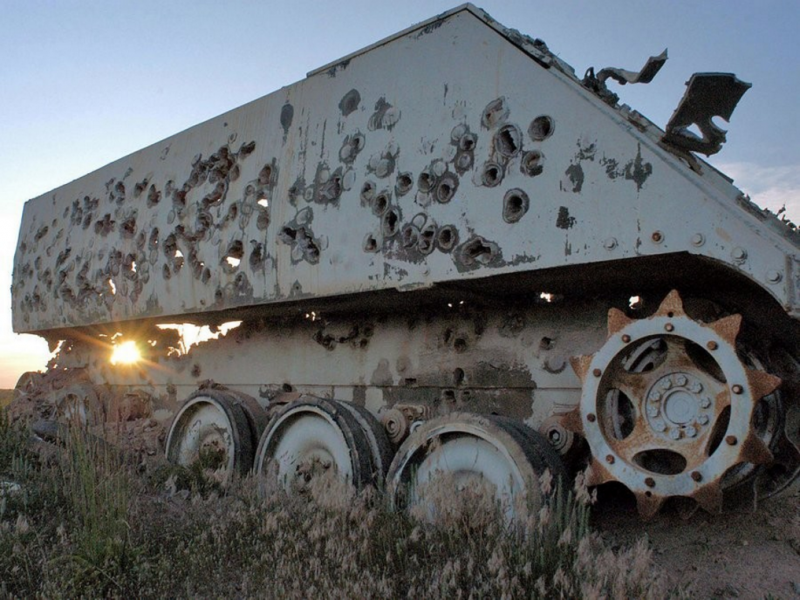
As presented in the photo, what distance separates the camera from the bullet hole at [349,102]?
233 inches

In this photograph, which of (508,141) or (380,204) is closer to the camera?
(508,141)

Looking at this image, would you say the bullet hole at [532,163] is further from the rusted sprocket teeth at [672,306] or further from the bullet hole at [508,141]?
the rusted sprocket teeth at [672,306]

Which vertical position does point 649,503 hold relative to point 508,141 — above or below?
below

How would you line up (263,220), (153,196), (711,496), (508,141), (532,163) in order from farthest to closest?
(153,196) → (263,220) → (508,141) → (532,163) → (711,496)

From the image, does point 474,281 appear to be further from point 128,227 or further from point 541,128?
point 128,227

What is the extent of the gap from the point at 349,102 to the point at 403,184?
1057 mm

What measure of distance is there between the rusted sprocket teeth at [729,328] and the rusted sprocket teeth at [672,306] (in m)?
0.19

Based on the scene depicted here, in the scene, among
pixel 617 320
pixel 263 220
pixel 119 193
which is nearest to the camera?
pixel 617 320

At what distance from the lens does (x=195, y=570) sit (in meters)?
3.98

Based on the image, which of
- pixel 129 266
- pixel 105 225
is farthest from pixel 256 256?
pixel 105 225

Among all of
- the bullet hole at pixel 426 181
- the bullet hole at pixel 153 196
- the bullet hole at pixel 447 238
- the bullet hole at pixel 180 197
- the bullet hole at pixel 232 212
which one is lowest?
the bullet hole at pixel 447 238

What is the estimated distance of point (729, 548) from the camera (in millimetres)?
4137

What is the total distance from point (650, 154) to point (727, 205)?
50 cm

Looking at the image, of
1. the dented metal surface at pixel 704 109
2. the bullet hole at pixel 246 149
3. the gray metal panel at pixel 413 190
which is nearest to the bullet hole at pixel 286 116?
the gray metal panel at pixel 413 190
